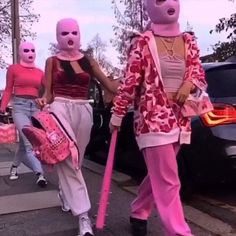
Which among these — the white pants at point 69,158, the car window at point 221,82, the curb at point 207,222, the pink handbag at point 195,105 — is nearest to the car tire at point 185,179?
the curb at point 207,222

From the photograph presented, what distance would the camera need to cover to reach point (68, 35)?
4.34 metres

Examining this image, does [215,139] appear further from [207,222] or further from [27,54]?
[27,54]

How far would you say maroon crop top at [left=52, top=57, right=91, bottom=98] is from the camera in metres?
4.28

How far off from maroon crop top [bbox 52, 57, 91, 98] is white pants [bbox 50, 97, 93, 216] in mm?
58

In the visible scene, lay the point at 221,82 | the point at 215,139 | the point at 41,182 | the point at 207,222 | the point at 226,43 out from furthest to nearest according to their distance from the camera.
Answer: the point at 226,43 → the point at 41,182 → the point at 221,82 → the point at 215,139 → the point at 207,222

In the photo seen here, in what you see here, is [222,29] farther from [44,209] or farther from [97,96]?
[44,209]

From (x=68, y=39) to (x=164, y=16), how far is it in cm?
95

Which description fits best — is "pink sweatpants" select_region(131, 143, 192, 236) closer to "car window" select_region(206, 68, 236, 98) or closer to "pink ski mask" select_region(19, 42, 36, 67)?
"car window" select_region(206, 68, 236, 98)

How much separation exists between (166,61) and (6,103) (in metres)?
3.36

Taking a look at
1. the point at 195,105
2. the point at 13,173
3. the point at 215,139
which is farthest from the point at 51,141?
the point at 13,173

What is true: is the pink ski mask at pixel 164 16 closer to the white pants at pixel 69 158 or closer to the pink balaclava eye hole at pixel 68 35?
the pink balaclava eye hole at pixel 68 35

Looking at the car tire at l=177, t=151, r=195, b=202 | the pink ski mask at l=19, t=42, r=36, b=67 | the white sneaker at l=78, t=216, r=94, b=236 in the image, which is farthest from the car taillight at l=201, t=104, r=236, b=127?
the pink ski mask at l=19, t=42, r=36, b=67

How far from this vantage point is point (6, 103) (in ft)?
21.6

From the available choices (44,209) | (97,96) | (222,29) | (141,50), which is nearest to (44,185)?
(44,209)
